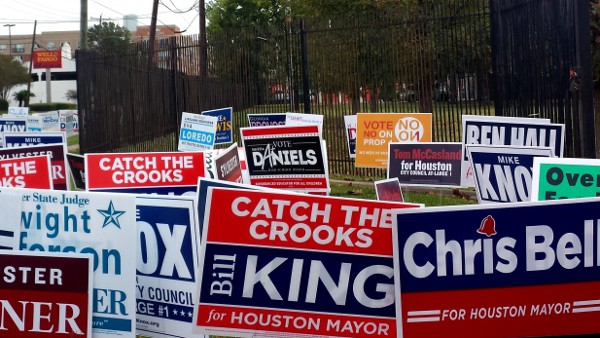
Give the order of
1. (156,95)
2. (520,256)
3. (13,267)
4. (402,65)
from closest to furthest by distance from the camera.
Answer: (520,256)
(13,267)
(402,65)
(156,95)

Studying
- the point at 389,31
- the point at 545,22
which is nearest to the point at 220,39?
the point at 389,31

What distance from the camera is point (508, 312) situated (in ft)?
13.0

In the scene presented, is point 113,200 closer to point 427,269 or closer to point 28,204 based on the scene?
point 28,204

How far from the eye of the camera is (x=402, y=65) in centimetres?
1688

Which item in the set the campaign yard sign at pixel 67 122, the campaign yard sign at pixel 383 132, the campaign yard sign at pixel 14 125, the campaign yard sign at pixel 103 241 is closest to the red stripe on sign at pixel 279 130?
the campaign yard sign at pixel 383 132

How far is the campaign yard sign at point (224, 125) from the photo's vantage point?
18.8m

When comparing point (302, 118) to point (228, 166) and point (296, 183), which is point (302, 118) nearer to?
point (296, 183)

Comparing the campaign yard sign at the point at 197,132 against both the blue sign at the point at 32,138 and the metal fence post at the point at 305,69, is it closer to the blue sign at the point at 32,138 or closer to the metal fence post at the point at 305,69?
the metal fence post at the point at 305,69

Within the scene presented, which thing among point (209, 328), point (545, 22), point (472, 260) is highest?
point (545, 22)

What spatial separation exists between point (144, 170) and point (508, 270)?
4452 mm

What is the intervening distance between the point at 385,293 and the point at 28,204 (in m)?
2.07

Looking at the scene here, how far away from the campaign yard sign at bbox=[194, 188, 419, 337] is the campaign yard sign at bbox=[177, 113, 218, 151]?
1259 centimetres

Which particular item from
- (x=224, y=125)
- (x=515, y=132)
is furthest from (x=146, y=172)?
(x=224, y=125)

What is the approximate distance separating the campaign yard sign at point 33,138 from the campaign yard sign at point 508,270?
9.42 metres
